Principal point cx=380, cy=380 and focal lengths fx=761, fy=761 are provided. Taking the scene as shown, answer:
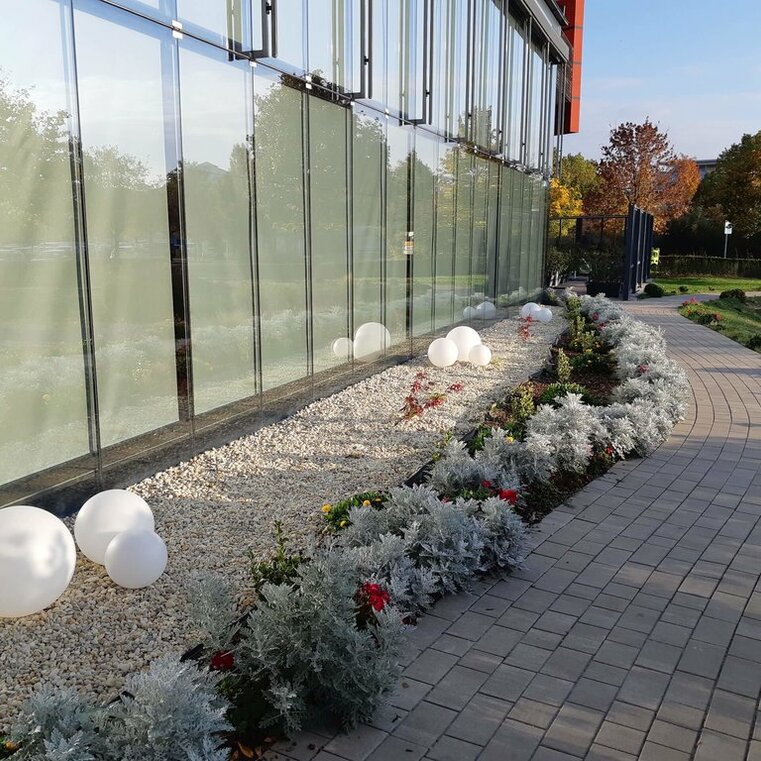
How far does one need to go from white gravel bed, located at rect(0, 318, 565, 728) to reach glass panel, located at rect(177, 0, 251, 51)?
12.7 ft

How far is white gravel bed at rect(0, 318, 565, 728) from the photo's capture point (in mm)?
3768

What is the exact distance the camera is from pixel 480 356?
11.6m

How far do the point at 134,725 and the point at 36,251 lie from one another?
3.87 m

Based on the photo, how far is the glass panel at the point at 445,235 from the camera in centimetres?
1373

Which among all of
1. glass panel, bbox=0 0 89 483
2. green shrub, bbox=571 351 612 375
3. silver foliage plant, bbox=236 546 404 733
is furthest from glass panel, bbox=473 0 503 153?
silver foliage plant, bbox=236 546 404 733

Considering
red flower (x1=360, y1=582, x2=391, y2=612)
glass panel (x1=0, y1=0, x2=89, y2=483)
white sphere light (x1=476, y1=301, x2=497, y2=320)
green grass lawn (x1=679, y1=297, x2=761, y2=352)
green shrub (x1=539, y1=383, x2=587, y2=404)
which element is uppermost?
glass panel (x1=0, y1=0, x2=89, y2=483)

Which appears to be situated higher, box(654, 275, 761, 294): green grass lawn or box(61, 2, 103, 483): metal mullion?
box(61, 2, 103, 483): metal mullion

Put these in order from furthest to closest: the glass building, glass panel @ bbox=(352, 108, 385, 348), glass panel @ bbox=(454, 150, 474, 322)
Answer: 1. glass panel @ bbox=(454, 150, 474, 322)
2. glass panel @ bbox=(352, 108, 385, 348)
3. the glass building

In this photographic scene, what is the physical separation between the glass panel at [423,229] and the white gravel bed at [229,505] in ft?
7.18

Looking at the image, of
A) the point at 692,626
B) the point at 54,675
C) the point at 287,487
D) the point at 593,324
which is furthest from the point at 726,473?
the point at 593,324

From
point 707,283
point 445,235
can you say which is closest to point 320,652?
point 445,235

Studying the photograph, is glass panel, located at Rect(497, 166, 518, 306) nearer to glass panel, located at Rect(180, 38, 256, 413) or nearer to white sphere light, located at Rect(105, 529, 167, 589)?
glass panel, located at Rect(180, 38, 256, 413)

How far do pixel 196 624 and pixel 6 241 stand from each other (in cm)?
321

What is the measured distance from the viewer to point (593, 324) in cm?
1495
